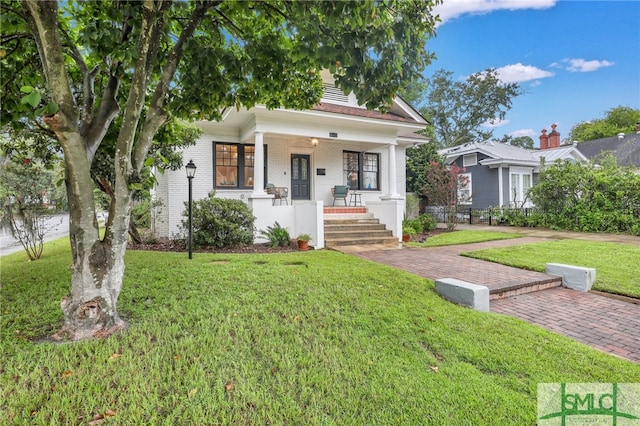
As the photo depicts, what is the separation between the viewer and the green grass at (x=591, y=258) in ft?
18.4

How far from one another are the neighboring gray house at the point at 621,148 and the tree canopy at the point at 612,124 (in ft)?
34.7

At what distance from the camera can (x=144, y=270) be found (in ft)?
17.4

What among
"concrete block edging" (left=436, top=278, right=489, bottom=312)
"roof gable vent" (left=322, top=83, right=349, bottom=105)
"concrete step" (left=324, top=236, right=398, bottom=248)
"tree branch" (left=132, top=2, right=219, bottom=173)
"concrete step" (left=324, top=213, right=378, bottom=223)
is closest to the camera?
"tree branch" (left=132, top=2, right=219, bottom=173)

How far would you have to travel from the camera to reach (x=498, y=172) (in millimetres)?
18344

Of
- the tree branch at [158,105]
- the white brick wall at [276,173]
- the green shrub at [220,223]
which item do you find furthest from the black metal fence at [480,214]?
the tree branch at [158,105]

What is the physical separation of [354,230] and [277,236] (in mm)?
2520

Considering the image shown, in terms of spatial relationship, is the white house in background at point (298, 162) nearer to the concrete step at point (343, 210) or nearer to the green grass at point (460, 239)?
the concrete step at point (343, 210)

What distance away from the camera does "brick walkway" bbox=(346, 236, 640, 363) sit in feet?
12.2

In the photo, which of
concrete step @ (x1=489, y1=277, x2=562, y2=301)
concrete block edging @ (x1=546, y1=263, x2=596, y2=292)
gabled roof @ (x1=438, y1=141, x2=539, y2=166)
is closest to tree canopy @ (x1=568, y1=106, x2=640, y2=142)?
gabled roof @ (x1=438, y1=141, x2=539, y2=166)

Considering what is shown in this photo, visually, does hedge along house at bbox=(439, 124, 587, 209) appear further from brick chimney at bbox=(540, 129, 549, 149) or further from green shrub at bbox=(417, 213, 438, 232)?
green shrub at bbox=(417, 213, 438, 232)

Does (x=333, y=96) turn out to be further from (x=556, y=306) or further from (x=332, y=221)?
(x=556, y=306)

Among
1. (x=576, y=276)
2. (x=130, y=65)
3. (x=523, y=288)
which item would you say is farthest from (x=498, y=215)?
(x=130, y=65)

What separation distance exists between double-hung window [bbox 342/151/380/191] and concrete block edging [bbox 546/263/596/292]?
805 centimetres

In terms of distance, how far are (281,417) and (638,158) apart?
29.3 m
